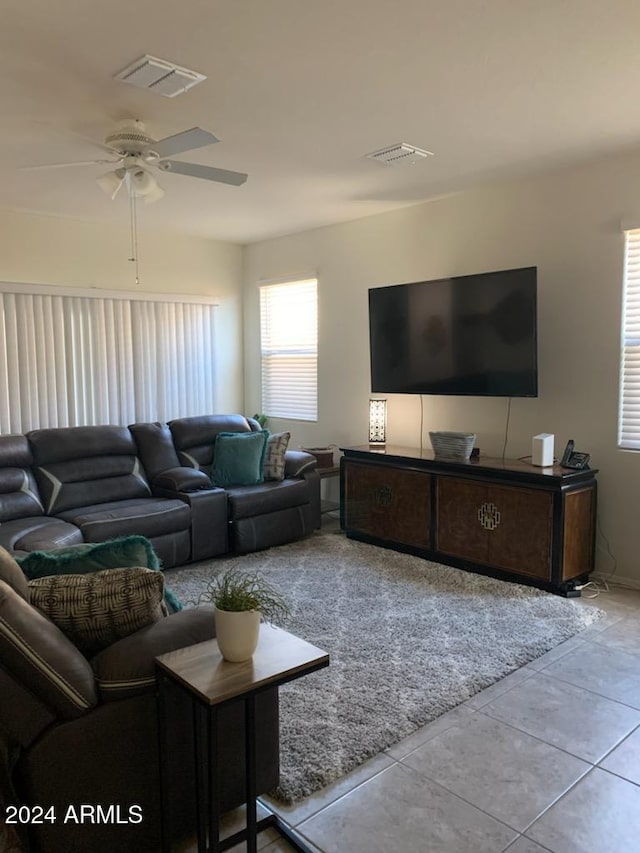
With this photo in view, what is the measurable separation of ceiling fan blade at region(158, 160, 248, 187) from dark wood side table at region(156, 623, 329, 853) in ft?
8.13

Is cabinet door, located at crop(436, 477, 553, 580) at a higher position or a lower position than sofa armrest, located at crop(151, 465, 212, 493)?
lower

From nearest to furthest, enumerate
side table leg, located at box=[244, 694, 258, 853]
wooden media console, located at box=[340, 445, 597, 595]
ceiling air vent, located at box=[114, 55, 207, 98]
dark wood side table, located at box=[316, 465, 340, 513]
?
side table leg, located at box=[244, 694, 258, 853] < ceiling air vent, located at box=[114, 55, 207, 98] < wooden media console, located at box=[340, 445, 597, 595] < dark wood side table, located at box=[316, 465, 340, 513]

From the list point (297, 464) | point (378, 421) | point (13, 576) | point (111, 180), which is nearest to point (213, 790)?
point (13, 576)

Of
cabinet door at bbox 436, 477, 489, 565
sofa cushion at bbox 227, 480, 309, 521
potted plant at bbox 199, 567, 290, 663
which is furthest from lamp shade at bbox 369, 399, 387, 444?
potted plant at bbox 199, 567, 290, 663

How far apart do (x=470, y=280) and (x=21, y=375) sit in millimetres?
3670

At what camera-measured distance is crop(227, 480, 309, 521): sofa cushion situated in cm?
477

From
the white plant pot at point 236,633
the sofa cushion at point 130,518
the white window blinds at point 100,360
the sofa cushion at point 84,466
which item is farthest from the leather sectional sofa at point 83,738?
the white window blinds at point 100,360

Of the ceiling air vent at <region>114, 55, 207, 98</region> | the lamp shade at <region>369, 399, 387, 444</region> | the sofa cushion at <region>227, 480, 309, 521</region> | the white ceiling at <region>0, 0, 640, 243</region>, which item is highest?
the white ceiling at <region>0, 0, 640, 243</region>

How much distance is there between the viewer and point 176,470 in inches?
193

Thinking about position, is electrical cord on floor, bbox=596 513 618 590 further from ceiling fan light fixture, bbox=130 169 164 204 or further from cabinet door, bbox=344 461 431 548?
ceiling fan light fixture, bbox=130 169 164 204

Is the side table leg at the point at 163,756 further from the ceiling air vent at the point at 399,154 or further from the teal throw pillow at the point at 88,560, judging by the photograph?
the ceiling air vent at the point at 399,154

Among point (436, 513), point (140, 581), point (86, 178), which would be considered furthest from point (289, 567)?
point (86, 178)

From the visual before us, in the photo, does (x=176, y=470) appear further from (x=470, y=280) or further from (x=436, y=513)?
(x=470, y=280)

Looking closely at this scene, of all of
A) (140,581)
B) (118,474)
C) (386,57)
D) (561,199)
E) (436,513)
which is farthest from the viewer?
(118,474)
